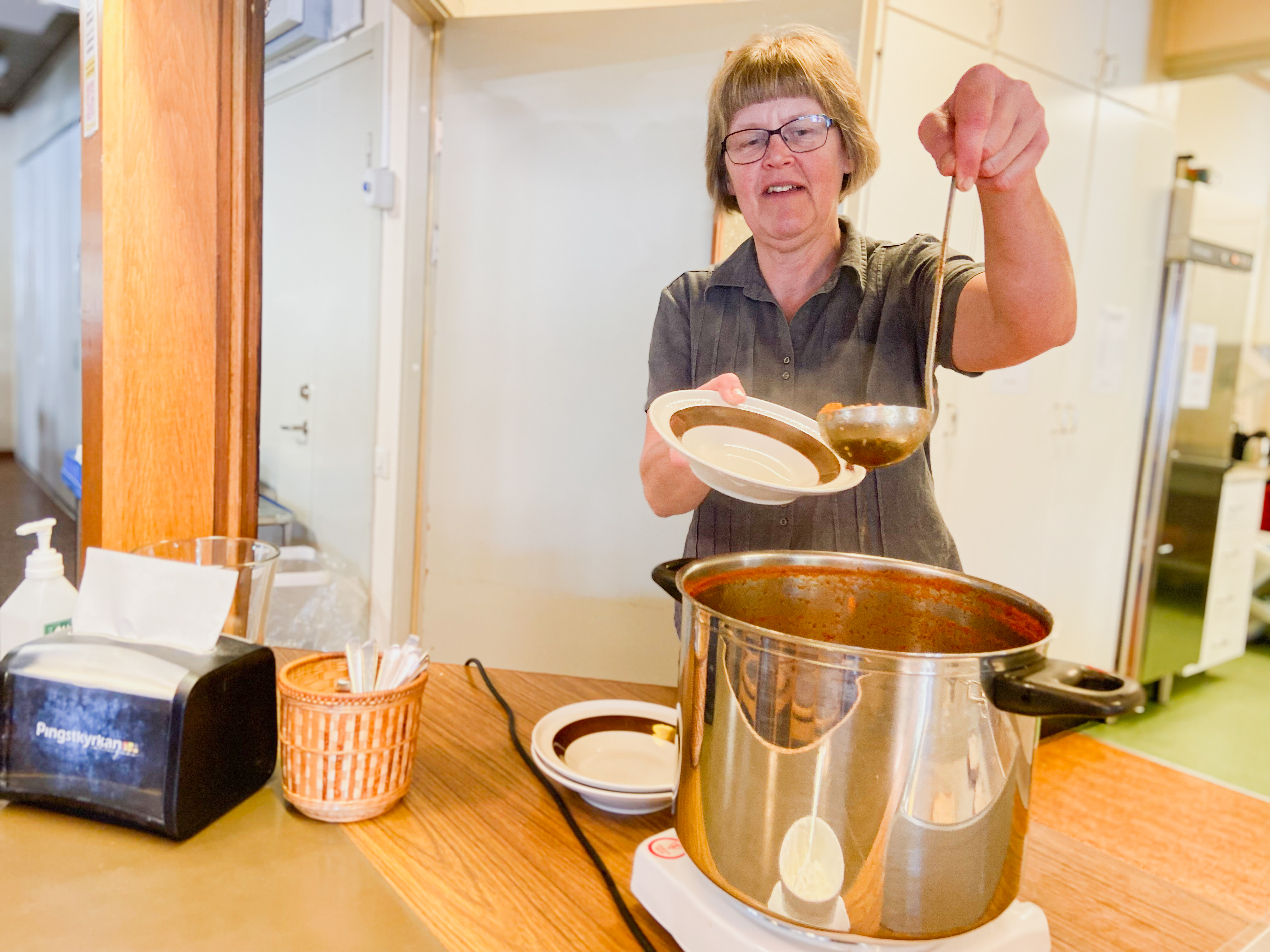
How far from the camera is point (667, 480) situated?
0.96 metres

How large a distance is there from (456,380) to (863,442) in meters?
1.19

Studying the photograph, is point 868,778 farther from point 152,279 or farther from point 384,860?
point 152,279

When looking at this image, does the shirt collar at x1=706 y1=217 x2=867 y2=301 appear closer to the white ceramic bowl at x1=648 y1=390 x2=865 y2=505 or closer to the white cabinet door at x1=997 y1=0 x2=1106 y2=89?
the white ceramic bowl at x1=648 y1=390 x2=865 y2=505

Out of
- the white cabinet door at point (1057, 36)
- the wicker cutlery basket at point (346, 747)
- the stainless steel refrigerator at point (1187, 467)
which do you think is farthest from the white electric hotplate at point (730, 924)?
the stainless steel refrigerator at point (1187, 467)

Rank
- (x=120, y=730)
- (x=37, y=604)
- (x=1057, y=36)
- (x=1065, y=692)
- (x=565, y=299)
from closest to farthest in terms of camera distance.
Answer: (x=1065, y=692), (x=120, y=730), (x=37, y=604), (x=565, y=299), (x=1057, y=36)

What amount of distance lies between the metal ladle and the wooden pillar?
0.75 metres

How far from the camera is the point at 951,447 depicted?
2.37m

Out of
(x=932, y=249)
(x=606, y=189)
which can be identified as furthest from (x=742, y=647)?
(x=606, y=189)

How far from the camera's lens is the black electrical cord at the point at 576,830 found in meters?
0.59

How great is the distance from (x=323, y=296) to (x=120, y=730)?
3.98 ft

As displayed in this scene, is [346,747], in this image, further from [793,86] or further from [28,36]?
[793,86]

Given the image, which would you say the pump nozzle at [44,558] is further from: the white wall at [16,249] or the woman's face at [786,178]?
the woman's face at [786,178]

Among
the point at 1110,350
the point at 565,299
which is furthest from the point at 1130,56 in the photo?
the point at 565,299

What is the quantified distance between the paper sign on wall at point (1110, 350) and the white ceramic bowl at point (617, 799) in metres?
2.69
